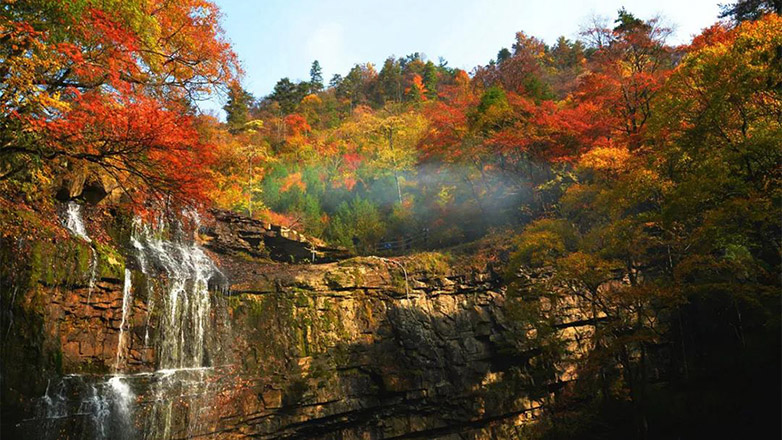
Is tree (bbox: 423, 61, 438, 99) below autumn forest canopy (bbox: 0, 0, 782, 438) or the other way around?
the other way around

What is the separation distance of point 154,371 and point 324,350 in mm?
5681

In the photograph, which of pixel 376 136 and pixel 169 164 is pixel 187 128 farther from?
pixel 376 136

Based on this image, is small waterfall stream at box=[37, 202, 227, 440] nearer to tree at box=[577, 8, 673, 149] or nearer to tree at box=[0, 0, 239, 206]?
tree at box=[0, 0, 239, 206]

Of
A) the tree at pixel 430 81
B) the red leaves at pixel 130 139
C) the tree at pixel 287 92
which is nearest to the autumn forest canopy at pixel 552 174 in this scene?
the red leaves at pixel 130 139

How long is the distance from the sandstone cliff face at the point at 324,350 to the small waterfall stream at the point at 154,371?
84mm

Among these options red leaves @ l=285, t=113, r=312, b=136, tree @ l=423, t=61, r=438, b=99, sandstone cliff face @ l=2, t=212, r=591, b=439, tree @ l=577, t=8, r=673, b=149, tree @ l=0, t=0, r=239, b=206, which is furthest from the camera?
tree @ l=423, t=61, r=438, b=99

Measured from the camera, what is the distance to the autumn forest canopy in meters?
8.00

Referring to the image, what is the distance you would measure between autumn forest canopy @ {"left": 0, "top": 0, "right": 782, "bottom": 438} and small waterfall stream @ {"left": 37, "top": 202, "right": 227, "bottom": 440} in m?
2.27

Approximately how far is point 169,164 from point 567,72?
144 ft

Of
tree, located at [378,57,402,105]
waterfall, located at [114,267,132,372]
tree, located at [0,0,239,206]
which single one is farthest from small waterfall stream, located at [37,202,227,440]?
tree, located at [378,57,402,105]

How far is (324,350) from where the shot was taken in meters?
16.9

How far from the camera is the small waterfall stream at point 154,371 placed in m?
11.4

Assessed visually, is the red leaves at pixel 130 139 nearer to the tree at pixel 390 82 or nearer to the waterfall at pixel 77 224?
the waterfall at pixel 77 224

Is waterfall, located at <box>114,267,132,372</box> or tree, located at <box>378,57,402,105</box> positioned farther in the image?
tree, located at <box>378,57,402,105</box>
